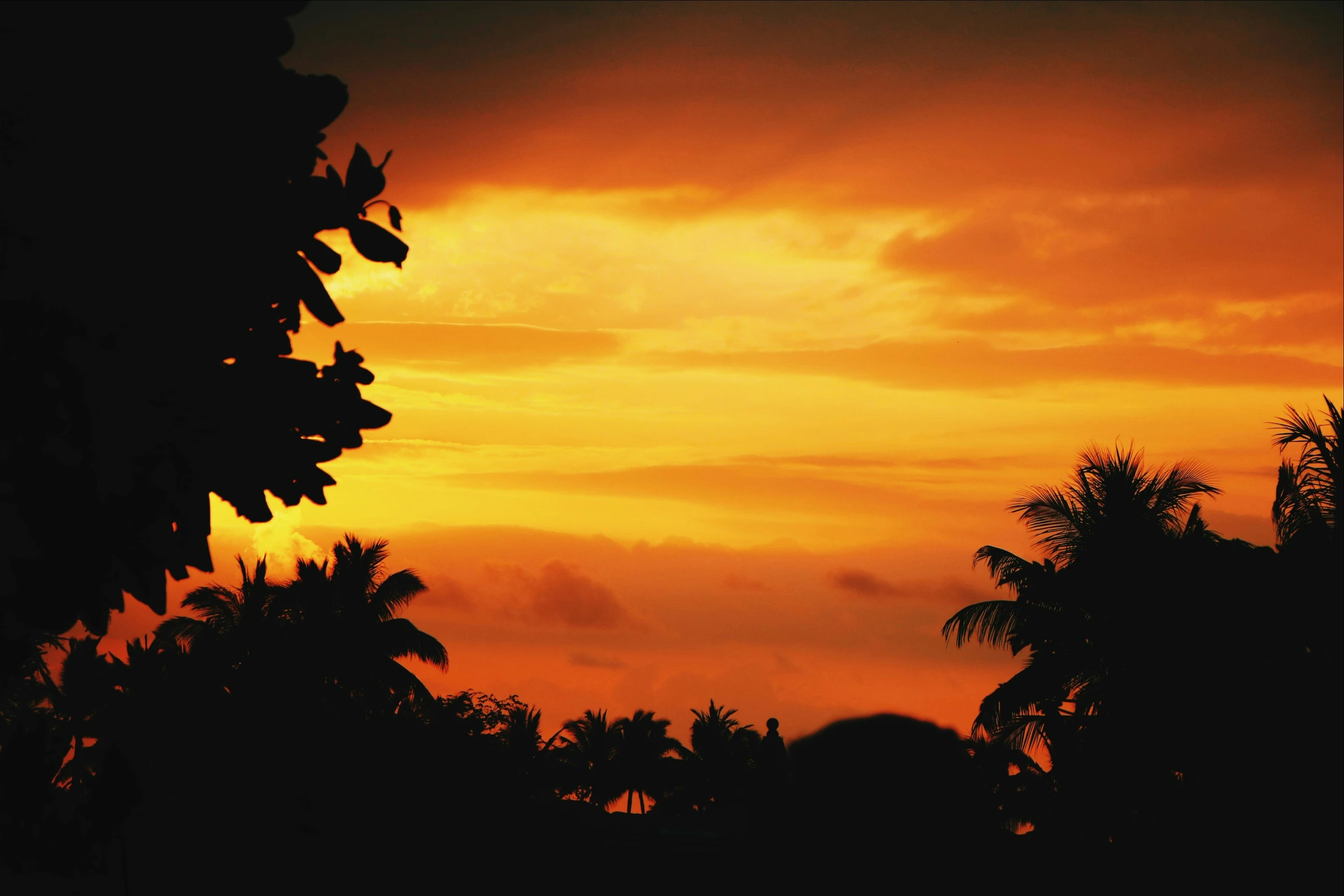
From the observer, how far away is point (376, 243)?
19.1 feet

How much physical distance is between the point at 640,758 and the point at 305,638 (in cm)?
3097

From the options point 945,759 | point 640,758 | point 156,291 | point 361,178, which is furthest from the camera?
point 640,758

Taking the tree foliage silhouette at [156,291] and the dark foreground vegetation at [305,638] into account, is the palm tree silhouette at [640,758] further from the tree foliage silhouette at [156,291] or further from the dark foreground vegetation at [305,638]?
the tree foliage silhouette at [156,291]

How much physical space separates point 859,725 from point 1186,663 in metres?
8.26

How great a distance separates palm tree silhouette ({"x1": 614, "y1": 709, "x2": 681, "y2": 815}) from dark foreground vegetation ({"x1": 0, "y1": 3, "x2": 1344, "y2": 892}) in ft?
91.6

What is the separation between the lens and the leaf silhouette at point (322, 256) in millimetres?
5719

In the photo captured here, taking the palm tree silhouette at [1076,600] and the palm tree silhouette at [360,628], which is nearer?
the palm tree silhouette at [1076,600]

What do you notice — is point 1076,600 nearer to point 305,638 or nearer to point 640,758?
point 305,638

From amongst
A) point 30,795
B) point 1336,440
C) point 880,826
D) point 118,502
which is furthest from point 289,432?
point 1336,440

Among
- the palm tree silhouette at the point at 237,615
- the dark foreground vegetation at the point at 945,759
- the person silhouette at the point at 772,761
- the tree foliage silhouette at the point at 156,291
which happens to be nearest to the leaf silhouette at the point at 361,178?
the tree foliage silhouette at the point at 156,291

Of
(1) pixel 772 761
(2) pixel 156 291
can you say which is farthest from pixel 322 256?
(1) pixel 772 761

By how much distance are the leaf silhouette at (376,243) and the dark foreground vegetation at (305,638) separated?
18 mm

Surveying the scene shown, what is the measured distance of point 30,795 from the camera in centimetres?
450

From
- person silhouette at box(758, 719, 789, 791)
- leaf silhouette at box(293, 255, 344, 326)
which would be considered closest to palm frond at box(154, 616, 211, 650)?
person silhouette at box(758, 719, 789, 791)
